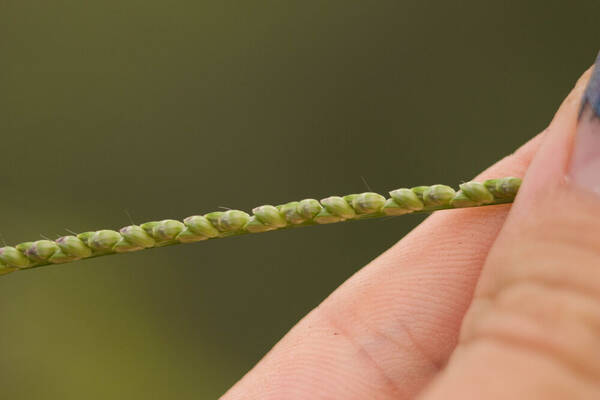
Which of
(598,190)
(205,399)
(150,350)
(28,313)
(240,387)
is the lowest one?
(205,399)

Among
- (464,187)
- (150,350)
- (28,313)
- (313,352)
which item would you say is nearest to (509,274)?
(464,187)

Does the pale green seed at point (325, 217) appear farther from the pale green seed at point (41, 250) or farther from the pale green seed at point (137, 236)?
the pale green seed at point (41, 250)

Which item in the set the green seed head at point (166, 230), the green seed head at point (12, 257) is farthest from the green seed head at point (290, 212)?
the green seed head at point (12, 257)

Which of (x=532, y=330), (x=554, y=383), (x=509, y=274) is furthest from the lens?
(x=509, y=274)

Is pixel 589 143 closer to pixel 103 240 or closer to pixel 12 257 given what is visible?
pixel 103 240

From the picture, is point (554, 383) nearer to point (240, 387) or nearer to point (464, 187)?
point (464, 187)
